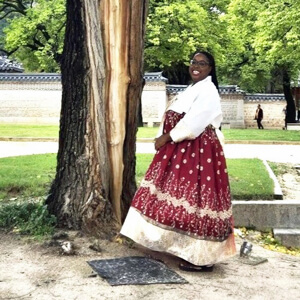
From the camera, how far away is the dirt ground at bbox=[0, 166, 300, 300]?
12.0 ft

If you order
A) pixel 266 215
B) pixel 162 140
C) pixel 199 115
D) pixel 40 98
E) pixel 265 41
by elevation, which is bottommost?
pixel 266 215

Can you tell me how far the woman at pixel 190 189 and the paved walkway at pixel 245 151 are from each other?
8443 millimetres

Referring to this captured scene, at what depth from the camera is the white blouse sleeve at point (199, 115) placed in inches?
Result: 162

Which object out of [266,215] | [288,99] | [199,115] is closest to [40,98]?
[288,99]

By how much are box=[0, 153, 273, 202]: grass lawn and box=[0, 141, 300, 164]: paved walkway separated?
191cm

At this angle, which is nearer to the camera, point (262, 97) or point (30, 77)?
point (30, 77)

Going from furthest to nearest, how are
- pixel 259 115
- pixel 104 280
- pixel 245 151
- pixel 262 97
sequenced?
1. pixel 262 97
2. pixel 259 115
3. pixel 245 151
4. pixel 104 280

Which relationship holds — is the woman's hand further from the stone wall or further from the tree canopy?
the stone wall

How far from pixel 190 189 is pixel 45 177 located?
462 cm

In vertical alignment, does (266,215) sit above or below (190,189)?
below

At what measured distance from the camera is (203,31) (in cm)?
2234

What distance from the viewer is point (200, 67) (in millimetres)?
4285

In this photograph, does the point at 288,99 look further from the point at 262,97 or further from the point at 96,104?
the point at 96,104

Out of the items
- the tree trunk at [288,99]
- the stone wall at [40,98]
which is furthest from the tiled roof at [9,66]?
the tree trunk at [288,99]
